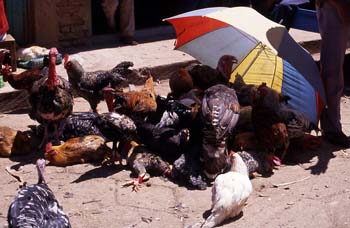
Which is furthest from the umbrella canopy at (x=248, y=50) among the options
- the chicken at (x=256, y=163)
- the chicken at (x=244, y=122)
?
the chicken at (x=256, y=163)

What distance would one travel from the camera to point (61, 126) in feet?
23.5

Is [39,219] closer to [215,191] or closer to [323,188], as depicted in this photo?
[215,191]

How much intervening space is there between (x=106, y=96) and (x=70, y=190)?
1.19 meters

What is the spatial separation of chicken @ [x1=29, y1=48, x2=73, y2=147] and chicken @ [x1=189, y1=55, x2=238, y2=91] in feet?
4.76

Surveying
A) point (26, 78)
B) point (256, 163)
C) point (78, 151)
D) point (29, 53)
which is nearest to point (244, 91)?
point (256, 163)

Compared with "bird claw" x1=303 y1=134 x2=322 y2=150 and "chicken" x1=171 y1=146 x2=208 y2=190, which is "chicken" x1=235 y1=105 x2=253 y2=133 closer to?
"bird claw" x1=303 y1=134 x2=322 y2=150

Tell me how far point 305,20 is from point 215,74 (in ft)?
9.07

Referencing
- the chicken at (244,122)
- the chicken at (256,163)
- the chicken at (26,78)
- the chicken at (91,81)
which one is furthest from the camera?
the chicken at (91,81)

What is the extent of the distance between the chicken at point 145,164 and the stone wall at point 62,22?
3758 mm

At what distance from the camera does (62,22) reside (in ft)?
32.9

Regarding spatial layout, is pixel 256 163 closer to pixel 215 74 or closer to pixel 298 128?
pixel 298 128

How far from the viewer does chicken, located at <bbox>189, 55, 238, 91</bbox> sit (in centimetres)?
753

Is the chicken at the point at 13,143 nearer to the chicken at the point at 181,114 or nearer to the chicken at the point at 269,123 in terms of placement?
the chicken at the point at 181,114

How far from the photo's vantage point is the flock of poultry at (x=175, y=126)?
6.47 metres
